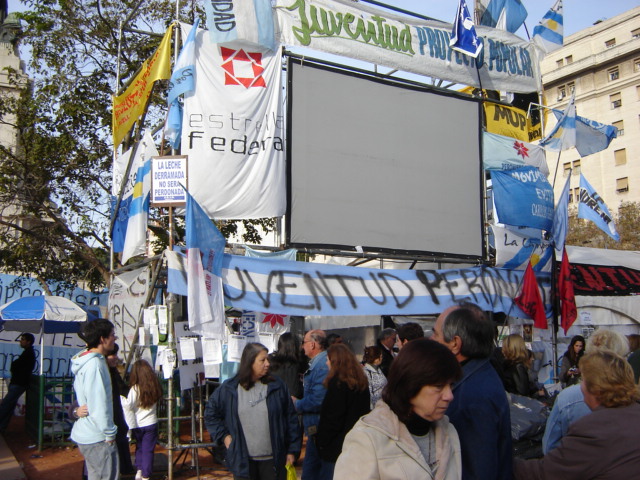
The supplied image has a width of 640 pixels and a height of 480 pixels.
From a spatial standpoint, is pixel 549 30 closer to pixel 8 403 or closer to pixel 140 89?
pixel 140 89

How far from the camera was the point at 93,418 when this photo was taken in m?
4.96

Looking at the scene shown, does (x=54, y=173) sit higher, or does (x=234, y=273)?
(x=54, y=173)

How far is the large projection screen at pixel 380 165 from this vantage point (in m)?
10.2

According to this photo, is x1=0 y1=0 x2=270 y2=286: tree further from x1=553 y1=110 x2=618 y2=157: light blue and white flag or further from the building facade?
the building facade

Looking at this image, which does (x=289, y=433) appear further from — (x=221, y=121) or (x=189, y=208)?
(x=221, y=121)

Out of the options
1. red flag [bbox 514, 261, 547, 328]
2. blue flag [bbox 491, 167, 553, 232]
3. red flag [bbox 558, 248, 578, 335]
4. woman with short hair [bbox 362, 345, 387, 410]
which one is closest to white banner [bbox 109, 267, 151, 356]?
woman with short hair [bbox 362, 345, 387, 410]

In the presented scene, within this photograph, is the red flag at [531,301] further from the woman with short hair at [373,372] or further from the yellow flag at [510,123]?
the woman with short hair at [373,372]

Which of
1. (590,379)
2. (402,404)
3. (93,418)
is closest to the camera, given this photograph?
(402,404)

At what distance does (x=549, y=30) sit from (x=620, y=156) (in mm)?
50882

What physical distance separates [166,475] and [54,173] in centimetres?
1103

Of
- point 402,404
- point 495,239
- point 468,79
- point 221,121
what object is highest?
point 468,79

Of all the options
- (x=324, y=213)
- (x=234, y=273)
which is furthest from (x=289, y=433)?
(x=324, y=213)

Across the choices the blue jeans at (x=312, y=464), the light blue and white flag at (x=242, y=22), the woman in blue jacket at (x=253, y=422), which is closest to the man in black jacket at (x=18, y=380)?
the light blue and white flag at (x=242, y=22)

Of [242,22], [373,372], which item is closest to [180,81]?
[242,22]
